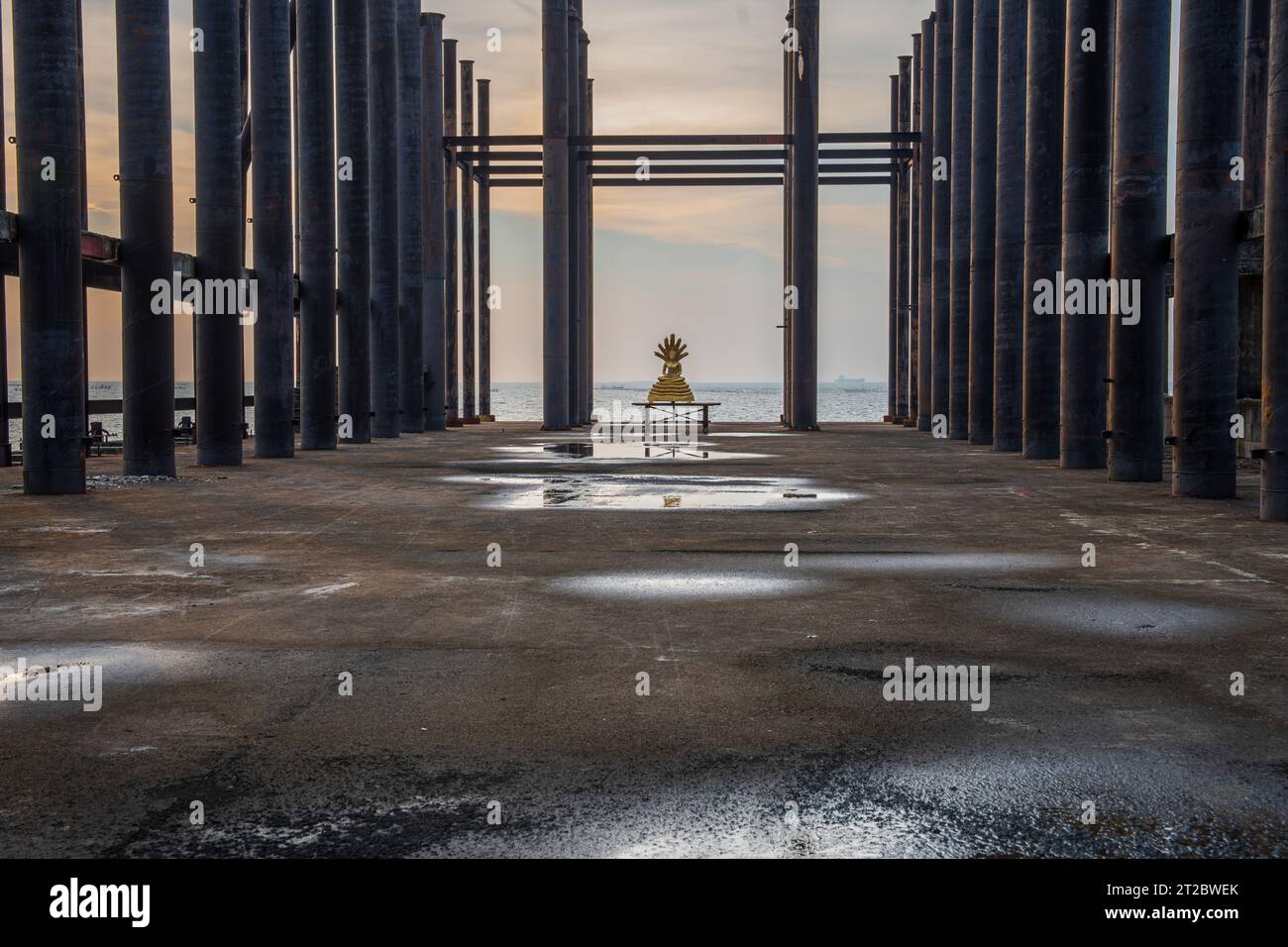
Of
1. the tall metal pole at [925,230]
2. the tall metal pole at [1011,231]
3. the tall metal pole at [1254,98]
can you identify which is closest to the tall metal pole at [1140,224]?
the tall metal pole at [1011,231]

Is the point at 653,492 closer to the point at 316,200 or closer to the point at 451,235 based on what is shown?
the point at 316,200

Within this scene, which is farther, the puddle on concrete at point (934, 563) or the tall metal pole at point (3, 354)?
the tall metal pole at point (3, 354)

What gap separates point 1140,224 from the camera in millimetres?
20250

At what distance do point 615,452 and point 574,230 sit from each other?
1766 cm

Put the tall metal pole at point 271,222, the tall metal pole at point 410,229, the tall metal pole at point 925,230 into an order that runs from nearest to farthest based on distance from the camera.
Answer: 1. the tall metal pole at point 271,222
2. the tall metal pole at point 410,229
3. the tall metal pole at point 925,230

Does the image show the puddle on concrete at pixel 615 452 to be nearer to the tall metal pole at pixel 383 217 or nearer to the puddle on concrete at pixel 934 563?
the tall metal pole at pixel 383 217

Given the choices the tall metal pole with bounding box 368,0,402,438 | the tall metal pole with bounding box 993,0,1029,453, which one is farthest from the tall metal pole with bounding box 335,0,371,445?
the tall metal pole with bounding box 993,0,1029,453

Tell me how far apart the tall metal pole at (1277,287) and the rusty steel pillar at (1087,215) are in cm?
729

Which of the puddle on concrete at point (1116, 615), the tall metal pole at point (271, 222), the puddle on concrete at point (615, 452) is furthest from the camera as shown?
the tall metal pole at point (271, 222)

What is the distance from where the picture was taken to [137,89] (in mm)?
20312

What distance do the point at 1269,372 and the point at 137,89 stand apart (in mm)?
17419

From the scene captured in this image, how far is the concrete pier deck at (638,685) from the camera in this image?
4.50m

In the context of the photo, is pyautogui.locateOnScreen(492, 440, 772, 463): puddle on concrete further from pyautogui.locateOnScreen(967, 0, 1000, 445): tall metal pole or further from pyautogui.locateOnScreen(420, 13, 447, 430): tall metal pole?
pyautogui.locateOnScreen(420, 13, 447, 430): tall metal pole

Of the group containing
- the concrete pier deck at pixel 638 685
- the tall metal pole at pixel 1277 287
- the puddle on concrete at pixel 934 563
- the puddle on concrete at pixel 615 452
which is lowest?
the concrete pier deck at pixel 638 685
